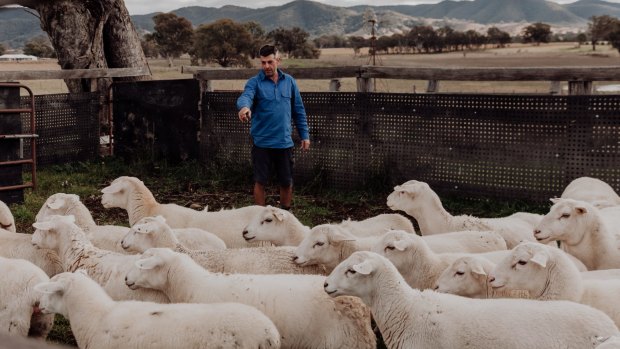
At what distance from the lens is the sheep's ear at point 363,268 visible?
193 inches

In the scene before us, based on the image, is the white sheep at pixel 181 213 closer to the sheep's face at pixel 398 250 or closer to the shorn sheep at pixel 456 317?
the sheep's face at pixel 398 250

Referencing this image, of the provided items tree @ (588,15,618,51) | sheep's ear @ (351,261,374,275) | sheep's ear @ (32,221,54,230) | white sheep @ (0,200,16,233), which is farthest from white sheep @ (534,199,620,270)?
tree @ (588,15,618,51)

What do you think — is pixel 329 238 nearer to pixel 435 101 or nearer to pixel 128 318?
pixel 128 318

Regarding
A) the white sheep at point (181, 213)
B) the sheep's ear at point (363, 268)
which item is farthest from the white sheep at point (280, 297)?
the white sheep at point (181, 213)

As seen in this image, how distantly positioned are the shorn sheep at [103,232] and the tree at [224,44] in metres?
57.8

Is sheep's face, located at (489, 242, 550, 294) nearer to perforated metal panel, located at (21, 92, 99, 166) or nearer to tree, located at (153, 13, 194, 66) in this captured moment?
perforated metal panel, located at (21, 92, 99, 166)

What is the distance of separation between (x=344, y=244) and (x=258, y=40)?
219 ft

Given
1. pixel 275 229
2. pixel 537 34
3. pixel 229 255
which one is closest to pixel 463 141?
pixel 275 229

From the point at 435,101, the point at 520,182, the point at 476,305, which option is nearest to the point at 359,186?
the point at 435,101

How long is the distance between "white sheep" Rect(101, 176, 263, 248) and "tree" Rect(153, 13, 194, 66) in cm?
7101

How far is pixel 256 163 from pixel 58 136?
6.39 meters

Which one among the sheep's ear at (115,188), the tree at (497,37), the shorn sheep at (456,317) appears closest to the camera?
the shorn sheep at (456,317)

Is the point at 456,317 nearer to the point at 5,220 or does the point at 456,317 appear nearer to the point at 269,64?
the point at 269,64

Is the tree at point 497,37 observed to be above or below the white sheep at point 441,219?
above
